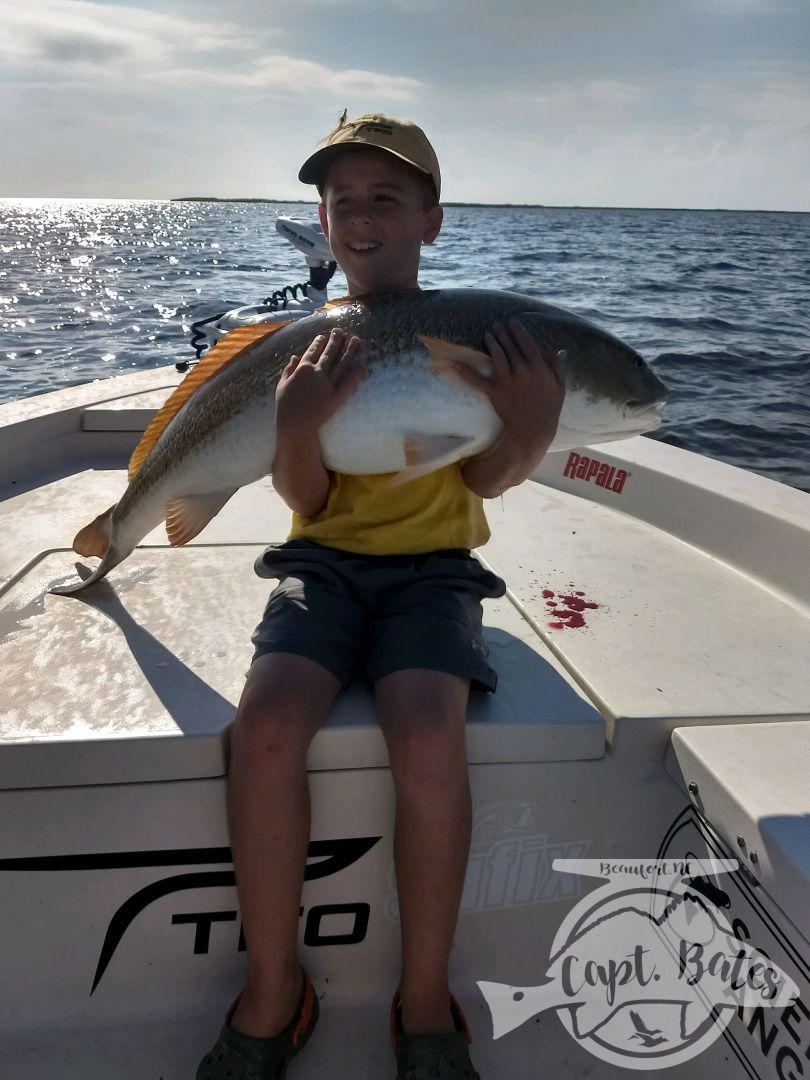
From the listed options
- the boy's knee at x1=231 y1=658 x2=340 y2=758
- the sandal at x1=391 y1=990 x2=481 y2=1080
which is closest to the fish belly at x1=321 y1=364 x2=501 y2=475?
the boy's knee at x1=231 y1=658 x2=340 y2=758

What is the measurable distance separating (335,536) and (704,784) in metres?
1.13

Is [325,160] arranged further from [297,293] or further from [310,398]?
[297,293]

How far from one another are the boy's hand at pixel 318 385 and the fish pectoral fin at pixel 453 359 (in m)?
0.19

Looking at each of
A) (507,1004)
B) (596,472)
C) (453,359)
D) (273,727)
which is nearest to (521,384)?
(453,359)

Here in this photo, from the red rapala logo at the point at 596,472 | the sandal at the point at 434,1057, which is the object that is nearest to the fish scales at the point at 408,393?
the sandal at the point at 434,1057

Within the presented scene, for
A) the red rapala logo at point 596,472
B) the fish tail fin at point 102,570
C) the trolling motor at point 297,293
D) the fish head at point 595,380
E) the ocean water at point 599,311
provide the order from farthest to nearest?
the ocean water at point 599,311, the trolling motor at point 297,293, the red rapala logo at point 596,472, the fish tail fin at point 102,570, the fish head at point 595,380

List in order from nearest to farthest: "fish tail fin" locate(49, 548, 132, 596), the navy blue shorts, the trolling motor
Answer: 1. the navy blue shorts
2. "fish tail fin" locate(49, 548, 132, 596)
3. the trolling motor

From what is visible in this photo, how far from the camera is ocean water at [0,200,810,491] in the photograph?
9.58 meters

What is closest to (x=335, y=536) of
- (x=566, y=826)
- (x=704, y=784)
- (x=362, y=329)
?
(x=362, y=329)

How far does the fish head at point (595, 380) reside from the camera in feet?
6.85

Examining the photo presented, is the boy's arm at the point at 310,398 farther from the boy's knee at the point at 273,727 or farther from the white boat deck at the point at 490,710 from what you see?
the boy's knee at the point at 273,727

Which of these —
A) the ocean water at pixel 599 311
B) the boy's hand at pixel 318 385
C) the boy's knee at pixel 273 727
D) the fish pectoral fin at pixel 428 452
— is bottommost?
the ocean water at pixel 599 311

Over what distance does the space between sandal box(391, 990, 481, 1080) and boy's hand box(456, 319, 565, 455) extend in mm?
1392

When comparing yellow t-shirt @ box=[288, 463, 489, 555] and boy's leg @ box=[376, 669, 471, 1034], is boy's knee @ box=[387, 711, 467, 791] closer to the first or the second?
boy's leg @ box=[376, 669, 471, 1034]
